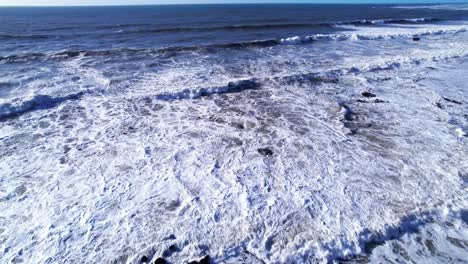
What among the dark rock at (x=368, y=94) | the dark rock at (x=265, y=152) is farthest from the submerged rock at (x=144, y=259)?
the dark rock at (x=368, y=94)

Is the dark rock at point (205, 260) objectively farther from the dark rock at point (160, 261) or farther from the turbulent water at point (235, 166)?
the dark rock at point (160, 261)

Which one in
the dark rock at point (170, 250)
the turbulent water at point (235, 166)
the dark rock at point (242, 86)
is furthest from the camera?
the dark rock at point (242, 86)

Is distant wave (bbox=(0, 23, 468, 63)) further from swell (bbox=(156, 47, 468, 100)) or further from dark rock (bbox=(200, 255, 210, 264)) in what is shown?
dark rock (bbox=(200, 255, 210, 264))

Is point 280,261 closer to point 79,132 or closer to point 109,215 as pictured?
point 109,215

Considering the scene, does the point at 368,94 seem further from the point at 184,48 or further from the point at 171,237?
the point at 184,48

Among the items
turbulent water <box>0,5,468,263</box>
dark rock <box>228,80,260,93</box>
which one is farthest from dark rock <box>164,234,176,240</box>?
dark rock <box>228,80,260,93</box>

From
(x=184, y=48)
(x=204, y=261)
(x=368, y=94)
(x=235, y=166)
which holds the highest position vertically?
(x=184, y=48)

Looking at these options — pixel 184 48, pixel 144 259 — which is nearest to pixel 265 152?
pixel 144 259

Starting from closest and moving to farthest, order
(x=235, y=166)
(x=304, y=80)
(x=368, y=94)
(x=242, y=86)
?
(x=235, y=166), (x=368, y=94), (x=242, y=86), (x=304, y=80)
